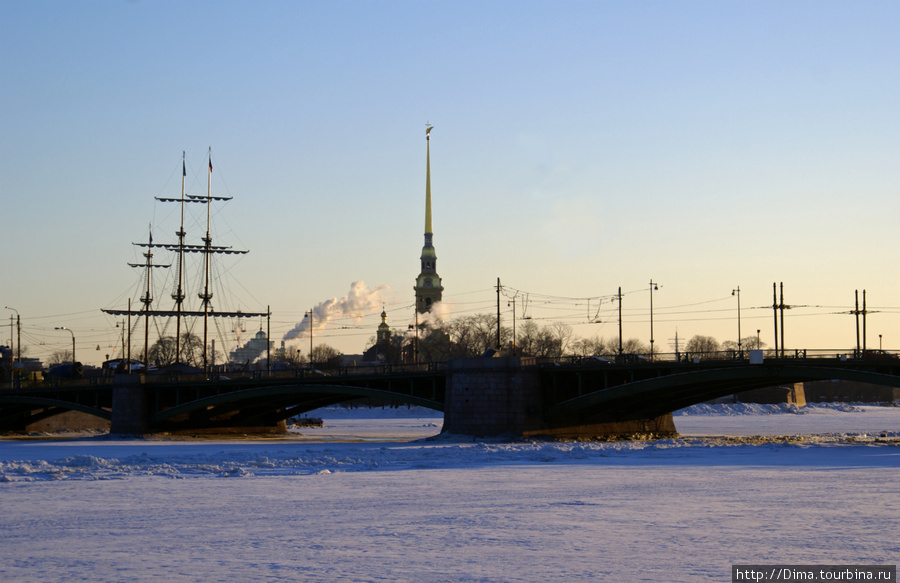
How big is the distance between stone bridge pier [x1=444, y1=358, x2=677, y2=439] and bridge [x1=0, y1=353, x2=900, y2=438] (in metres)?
0.06

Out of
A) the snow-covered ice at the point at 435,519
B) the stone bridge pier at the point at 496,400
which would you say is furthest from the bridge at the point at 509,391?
the snow-covered ice at the point at 435,519

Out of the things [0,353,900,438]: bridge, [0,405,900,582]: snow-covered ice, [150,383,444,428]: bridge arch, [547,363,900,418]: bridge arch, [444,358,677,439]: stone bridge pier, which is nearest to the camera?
[0,405,900,582]: snow-covered ice

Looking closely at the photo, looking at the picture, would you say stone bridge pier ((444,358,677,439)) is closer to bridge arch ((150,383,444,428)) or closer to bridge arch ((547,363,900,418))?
bridge arch ((547,363,900,418))

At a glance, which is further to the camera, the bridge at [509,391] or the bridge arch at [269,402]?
the bridge arch at [269,402]

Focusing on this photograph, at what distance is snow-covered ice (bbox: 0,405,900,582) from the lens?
14.6m

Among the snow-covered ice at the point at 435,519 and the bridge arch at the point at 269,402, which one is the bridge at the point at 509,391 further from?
the snow-covered ice at the point at 435,519

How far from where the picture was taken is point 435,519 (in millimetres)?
20219

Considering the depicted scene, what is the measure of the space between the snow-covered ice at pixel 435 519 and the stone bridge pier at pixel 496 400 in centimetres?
2147

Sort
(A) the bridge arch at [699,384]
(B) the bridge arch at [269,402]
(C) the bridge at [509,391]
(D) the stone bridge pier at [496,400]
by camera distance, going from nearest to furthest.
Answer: (A) the bridge arch at [699,384], (C) the bridge at [509,391], (D) the stone bridge pier at [496,400], (B) the bridge arch at [269,402]

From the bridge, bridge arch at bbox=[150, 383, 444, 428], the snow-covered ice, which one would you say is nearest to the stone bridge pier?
the bridge

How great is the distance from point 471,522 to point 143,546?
240 inches

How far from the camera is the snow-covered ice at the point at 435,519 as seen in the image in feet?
47.8

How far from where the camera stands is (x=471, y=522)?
19656mm

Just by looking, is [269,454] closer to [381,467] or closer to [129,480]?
[381,467]
